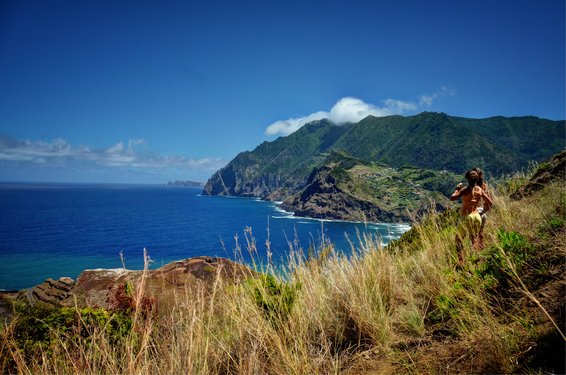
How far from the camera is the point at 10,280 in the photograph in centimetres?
5431

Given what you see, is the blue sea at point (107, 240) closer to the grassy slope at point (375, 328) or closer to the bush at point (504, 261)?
the grassy slope at point (375, 328)

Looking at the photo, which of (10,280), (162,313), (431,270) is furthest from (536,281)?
(10,280)

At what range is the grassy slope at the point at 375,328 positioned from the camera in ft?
8.29

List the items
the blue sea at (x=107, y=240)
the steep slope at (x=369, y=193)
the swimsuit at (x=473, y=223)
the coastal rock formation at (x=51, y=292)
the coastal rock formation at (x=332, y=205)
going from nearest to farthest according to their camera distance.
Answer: the swimsuit at (x=473, y=223)
the coastal rock formation at (x=51, y=292)
the blue sea at (x=107, y=240)
the coastal rock formation at (x=332, y=205)
the steep slope at (x=369, y=193)

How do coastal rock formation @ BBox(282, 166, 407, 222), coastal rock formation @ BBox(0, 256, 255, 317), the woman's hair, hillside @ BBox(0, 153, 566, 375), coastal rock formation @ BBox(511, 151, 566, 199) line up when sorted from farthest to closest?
coastal rock formation @ BBox(282, 166, 407, 222) < coastal rock formation @ BBox(511, 151, 566, 199) < coastal rock formation @ BBox(0, 256, 255, 317) < the woman's hair < hillside @ BBox(0, 153, 566, 375)

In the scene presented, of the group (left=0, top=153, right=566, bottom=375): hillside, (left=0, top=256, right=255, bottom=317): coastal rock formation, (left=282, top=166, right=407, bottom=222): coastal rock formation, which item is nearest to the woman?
(left=0, top=153, right=566, bottom=375): hillside

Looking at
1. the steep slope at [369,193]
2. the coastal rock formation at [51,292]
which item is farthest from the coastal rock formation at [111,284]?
the steep slope at [369,193]

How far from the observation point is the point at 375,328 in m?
3.64

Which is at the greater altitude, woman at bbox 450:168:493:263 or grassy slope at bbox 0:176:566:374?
woman at bbox 450:168:493:263

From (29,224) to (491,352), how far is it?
487 ft

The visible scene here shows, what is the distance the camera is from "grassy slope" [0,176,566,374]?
253 centimetres

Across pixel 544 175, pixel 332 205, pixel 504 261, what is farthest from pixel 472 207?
pixel 332 205

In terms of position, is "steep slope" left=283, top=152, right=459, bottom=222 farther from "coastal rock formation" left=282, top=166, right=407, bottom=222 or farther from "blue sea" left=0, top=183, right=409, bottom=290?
"blue sea" left=0, top=183, right=409, bottom=290

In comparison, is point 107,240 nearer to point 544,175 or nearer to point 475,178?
point 544,175
